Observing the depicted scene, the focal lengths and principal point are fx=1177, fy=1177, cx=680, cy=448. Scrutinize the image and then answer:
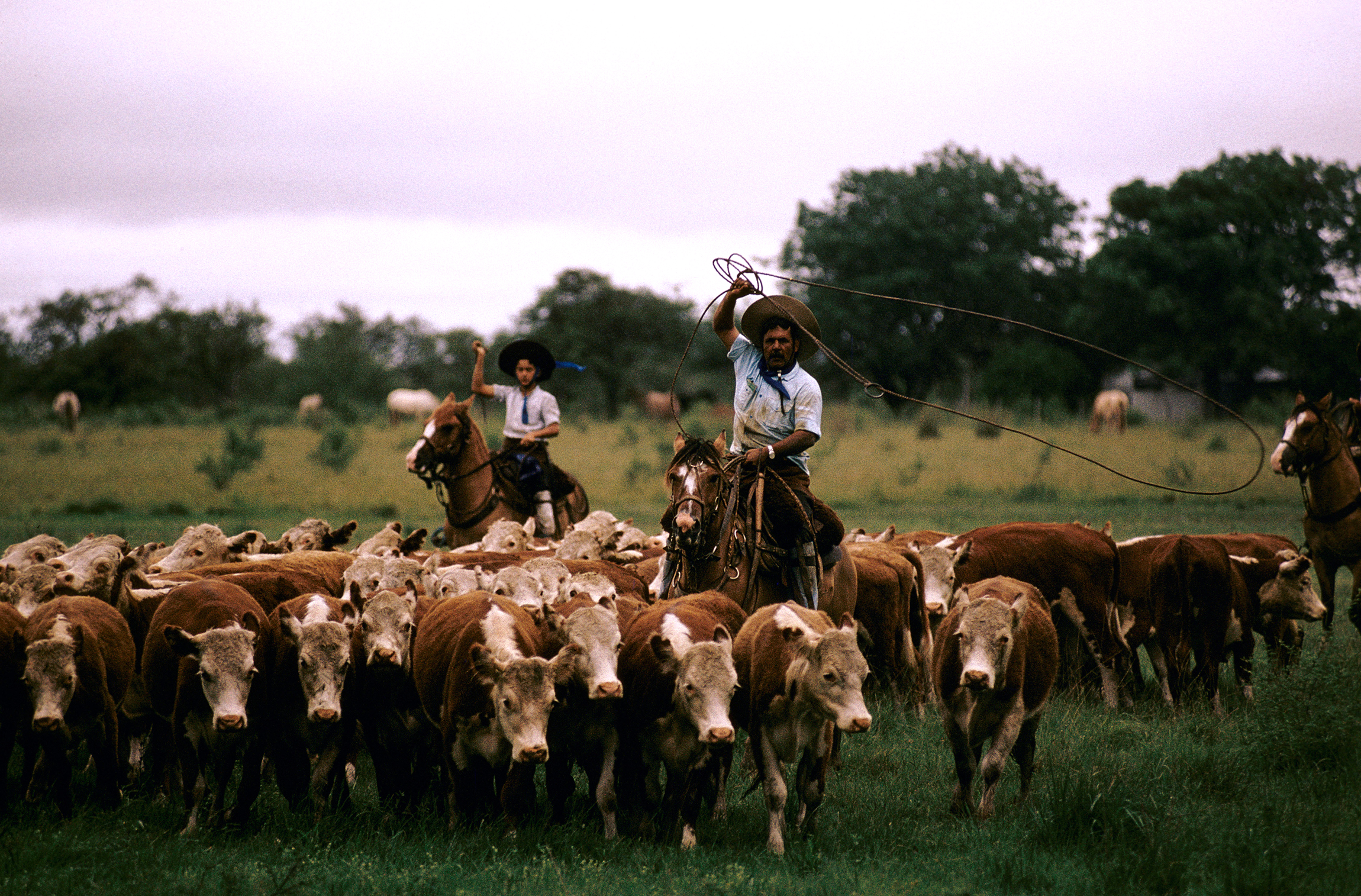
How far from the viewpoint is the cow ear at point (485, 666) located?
5.82m

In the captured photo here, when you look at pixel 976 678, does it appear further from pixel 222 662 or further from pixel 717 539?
pixel 222 662

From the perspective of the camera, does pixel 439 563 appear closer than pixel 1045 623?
No

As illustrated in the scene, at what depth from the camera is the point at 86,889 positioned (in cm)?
515

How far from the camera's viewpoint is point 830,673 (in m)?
5.67

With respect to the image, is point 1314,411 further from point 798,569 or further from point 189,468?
point 189,468

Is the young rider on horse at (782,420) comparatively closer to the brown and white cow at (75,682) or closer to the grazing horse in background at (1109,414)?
the brown and white cow at (75,682)

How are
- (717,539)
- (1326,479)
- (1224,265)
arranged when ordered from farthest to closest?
(1224,265)
(1326,479)
(717,539)

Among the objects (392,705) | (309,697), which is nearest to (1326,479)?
(392,705)

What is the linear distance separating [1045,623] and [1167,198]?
41965mm

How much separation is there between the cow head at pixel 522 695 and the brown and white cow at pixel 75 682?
218 centimetres

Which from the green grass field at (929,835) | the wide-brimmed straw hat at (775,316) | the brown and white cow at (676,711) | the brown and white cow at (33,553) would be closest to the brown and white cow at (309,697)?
the green grass field at (929,835)

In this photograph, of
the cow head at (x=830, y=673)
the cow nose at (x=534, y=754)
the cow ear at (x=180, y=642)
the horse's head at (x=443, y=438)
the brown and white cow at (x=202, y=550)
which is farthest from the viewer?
the horse's head at (x=443, y=438)

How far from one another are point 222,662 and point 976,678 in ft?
12.5

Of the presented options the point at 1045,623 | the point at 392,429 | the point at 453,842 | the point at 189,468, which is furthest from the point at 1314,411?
the point at 392,429
